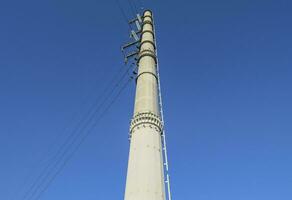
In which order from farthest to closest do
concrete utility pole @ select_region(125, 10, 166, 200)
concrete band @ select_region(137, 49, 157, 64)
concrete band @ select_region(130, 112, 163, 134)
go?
concrete band @ select_region(137, 49, 157, 64)
concrete band @ select_region(130, 112, 163, 134)
concrete utility pole @ select_region(125, 10, 166, 200)

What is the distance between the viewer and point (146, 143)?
2300cm

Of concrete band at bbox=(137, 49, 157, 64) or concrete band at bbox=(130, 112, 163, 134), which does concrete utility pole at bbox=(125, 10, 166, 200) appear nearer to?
concrete band at bbox=(130, 112, 163, 134)

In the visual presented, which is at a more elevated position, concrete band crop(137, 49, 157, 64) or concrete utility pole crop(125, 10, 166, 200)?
concrete band crop(137, 49, 157, 64)

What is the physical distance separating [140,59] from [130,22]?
395 inches

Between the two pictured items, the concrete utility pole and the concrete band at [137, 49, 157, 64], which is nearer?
the concrete utility pole

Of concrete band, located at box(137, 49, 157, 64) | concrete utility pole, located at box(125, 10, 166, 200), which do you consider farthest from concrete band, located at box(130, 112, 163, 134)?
concrete band, located at box(137, 49, 157, 64)

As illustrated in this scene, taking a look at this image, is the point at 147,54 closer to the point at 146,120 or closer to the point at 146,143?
the point at 146,120

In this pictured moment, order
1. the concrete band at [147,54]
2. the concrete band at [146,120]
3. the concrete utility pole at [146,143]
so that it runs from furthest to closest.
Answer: the concrete band at [147,54]
the concrete band at [146,120]
the concrete utility pole at [146,143]

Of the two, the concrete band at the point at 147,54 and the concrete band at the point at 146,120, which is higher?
the concrete band at the point at 147,54

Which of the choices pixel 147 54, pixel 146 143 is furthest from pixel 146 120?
pixel 147 54

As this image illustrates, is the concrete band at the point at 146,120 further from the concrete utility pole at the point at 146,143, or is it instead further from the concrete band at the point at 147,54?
the concrete band at the point at 147,54

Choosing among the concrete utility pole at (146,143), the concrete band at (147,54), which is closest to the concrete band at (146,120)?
the concrete utility pole at (146,143)

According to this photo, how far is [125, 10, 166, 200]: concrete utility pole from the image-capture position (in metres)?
20.8

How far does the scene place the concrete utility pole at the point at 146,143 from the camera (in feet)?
68.2
